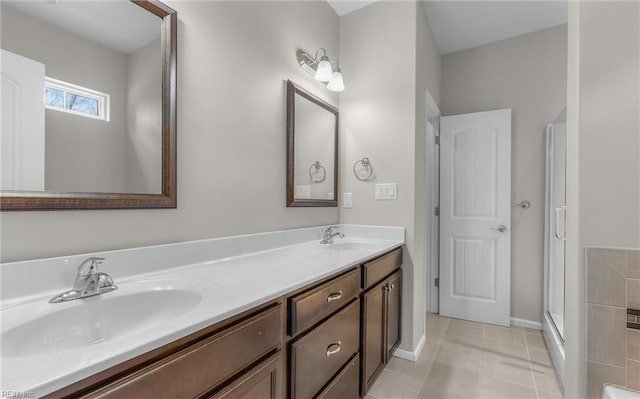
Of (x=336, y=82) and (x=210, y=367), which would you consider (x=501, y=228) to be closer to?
(x=336, y=82)

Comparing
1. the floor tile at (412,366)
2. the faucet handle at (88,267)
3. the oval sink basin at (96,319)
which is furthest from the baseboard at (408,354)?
the faucet handle at (88,267)

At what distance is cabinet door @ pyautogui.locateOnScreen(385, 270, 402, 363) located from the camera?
184 cm

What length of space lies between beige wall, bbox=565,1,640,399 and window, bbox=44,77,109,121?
77.0 inches

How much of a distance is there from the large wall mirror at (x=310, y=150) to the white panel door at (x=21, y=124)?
1.15 m

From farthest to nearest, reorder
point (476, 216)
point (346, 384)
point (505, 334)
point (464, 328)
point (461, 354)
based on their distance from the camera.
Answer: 1. point (476, 216)
2. point (464, 328)
3. point (505, 334)
4. point (461, 354)
5. point (346, 384)

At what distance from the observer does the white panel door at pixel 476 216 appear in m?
2.63

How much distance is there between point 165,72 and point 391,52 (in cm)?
161

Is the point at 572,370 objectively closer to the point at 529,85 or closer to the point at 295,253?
the point at 295,253

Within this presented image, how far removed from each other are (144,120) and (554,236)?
291 centimetres

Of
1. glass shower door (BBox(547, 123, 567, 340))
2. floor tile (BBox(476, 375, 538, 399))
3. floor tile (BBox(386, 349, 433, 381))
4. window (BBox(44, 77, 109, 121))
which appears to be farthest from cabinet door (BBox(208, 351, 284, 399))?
glass shower door (BBox(547, 123, 567, 340))

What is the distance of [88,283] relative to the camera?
0.84m

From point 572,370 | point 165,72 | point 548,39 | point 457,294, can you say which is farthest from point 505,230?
point 165,72

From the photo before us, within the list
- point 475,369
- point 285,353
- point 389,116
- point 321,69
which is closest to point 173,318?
point 285,353

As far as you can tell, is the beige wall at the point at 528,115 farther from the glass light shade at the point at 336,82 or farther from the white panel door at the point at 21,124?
the white panel door at the point at 21,124
